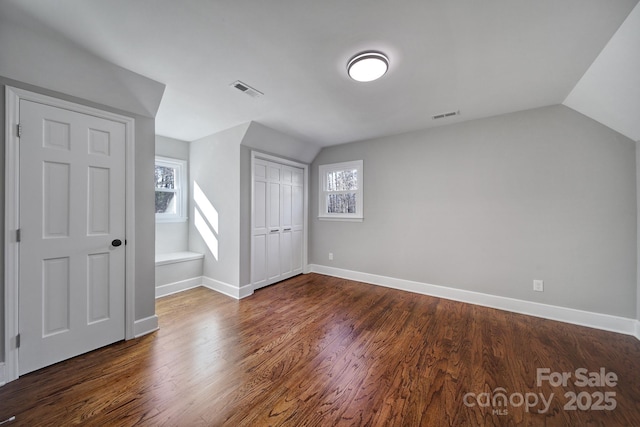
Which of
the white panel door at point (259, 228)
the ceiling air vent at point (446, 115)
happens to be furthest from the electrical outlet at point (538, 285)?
the white panel door at point (259, 228)

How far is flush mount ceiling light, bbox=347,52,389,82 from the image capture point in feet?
5.91

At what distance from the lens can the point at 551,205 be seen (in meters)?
2.65

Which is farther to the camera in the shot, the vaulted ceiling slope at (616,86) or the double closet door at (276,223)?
the double closet door at (276,223)

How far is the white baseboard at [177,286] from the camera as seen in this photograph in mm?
3295

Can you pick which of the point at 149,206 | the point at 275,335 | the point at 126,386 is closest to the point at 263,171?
the point at 149,206

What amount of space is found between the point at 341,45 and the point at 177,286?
12.5 ft

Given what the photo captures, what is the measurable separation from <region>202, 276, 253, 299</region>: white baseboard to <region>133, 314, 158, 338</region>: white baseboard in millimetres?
1046

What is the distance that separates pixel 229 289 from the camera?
11.2ft

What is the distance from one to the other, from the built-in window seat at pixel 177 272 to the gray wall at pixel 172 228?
159 millimetres

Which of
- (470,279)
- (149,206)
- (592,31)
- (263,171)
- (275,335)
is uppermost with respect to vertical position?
(592,31)

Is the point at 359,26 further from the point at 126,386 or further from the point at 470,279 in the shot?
the point at 470,279

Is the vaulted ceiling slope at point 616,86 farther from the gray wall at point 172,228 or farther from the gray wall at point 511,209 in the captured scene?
the gray wall at point 172,228

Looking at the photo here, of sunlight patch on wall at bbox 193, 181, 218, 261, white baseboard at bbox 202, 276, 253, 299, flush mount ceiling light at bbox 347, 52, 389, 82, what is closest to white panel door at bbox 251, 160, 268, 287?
white baseboard at bbox 202, 276, 253, 299

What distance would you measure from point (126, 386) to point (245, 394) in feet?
2.86
